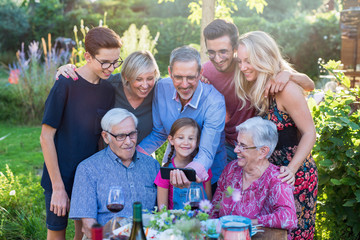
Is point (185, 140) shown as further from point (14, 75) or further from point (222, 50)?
point (14, 75)

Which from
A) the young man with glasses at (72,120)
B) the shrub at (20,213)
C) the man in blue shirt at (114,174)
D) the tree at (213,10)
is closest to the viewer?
the man in blue shirt at (114,174)

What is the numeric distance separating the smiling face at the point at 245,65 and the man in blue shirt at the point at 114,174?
2.78 ft

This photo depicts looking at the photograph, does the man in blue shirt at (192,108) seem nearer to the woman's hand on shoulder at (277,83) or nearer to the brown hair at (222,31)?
the brown hair at (222,31)

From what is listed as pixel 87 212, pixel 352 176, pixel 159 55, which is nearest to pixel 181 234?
pixel 87 212

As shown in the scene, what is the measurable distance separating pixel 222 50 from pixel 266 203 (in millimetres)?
1234

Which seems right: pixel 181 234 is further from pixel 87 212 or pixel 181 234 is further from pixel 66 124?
pixel 66 124

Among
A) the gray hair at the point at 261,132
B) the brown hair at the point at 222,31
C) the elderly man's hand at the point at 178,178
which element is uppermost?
the brown hair at the point at 222,31

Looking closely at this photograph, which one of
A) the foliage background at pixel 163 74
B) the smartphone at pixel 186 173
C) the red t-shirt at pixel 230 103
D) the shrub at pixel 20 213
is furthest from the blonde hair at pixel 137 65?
the shrub at pixel 20 213

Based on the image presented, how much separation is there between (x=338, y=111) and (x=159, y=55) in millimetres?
12882

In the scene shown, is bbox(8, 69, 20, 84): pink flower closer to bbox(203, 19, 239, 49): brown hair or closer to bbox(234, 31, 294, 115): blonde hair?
bbox(203, 19, 239, 49): brown hair

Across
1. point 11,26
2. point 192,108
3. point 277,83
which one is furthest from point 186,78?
point 11,26

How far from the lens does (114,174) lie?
2.90 m

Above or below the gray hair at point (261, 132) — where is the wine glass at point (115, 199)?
below

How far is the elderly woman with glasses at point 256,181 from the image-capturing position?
256 cm
